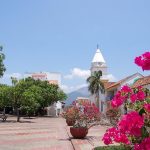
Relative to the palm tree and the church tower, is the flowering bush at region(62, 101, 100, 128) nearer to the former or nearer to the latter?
the palm tree

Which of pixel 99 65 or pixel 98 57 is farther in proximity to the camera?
pixel 98 57

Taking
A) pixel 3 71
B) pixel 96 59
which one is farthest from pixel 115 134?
pixel 96 59

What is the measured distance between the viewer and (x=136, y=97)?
19.6ft

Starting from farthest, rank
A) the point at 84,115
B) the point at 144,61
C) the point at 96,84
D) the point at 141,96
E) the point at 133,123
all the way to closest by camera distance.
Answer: the point at 96,84 → the point at 84,115 → the point at 141,96 → the point at 144,61 → the point at 133,123

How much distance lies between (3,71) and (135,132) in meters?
44.7

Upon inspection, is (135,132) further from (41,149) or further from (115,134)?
(41,149)

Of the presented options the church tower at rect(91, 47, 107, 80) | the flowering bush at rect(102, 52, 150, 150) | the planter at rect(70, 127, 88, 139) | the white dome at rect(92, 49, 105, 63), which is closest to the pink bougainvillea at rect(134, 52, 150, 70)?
the flowering bush at rect(102, 52, 150, 150)

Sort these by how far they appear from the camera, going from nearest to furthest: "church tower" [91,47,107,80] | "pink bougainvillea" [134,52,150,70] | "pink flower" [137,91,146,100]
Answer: "pink bougainvillea" [134,52,150,70], "pink flower" [137,91,146,100], "church tower" [91,47,107,80]

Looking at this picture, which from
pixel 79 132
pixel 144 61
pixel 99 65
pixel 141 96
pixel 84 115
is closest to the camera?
pixel 144 61

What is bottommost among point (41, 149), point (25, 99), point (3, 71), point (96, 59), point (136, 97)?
point (41, 149)

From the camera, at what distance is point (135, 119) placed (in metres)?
4.86

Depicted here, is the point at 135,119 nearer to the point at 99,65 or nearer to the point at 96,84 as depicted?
the point at 96,84

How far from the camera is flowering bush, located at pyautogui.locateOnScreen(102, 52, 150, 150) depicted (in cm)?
489

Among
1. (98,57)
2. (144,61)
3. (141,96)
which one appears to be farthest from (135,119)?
(98,57)
